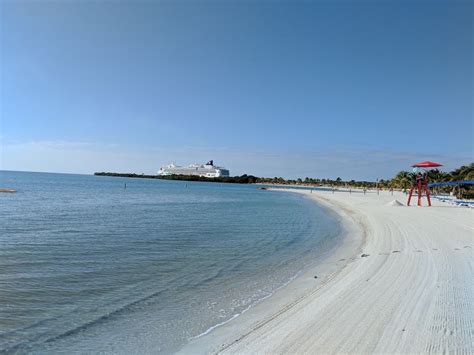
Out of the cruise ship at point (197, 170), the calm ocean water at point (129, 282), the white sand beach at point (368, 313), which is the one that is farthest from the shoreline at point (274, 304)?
the cruise ship at point (197, 170)

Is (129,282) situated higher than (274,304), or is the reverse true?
(274,304)

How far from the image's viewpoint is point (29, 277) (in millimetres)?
8414

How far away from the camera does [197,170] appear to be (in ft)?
566

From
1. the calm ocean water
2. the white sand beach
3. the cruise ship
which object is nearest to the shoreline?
the white sand beach

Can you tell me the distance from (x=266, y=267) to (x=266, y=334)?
5.01 metres

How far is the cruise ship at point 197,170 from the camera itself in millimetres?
170625

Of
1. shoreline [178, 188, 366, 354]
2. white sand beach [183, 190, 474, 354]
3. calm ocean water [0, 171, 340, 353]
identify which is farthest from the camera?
calm ocean water [0, 171, 340, 353]

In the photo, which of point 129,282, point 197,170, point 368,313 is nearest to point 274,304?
point 368,313

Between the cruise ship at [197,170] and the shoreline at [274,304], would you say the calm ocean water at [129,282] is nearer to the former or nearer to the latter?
the shoreline at [274,304]

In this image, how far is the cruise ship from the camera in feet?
560

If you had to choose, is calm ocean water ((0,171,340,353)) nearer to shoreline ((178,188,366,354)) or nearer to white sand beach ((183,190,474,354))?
shoreline ((178,188,366,354))

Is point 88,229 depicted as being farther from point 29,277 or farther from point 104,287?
point 104,287

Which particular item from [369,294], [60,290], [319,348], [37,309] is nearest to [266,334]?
[319,348]

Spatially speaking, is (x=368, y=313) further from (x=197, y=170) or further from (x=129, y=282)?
(x=197, y=170)
